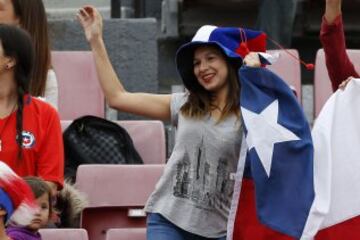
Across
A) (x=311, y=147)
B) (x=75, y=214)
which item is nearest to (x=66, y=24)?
(x=75, y=214)

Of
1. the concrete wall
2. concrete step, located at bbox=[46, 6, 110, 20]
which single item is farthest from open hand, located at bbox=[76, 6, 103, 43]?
concrete step, located at bbox=[46, 6, 110, 20]

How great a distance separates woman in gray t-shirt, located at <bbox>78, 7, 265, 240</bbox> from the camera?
5008mm

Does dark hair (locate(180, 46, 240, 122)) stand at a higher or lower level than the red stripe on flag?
higher

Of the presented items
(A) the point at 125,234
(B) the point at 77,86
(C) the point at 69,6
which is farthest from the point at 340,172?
(C) the point at 69,6

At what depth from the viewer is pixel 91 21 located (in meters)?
5.19

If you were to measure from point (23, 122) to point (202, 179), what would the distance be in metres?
0.71

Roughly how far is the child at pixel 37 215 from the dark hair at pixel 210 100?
22.9 inches

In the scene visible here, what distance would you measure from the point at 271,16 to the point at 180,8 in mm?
953

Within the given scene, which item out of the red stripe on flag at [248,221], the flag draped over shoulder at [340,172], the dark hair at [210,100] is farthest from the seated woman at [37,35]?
the flag draped over shoulder at [340,172]

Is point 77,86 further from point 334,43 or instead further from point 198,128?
point 334,43

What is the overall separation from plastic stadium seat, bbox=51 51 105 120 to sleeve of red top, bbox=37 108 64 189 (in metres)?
1.69

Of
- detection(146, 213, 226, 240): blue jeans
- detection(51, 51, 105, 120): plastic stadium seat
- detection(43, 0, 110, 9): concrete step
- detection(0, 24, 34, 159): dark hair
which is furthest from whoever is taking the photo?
detection(43, 0, 110, 9): concrete step

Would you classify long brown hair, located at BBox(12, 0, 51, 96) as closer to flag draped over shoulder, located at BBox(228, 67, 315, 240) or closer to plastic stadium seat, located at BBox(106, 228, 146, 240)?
plastic stadium seat, located at BBox(106, 228, 146, 240)

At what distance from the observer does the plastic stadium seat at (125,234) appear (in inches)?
204
